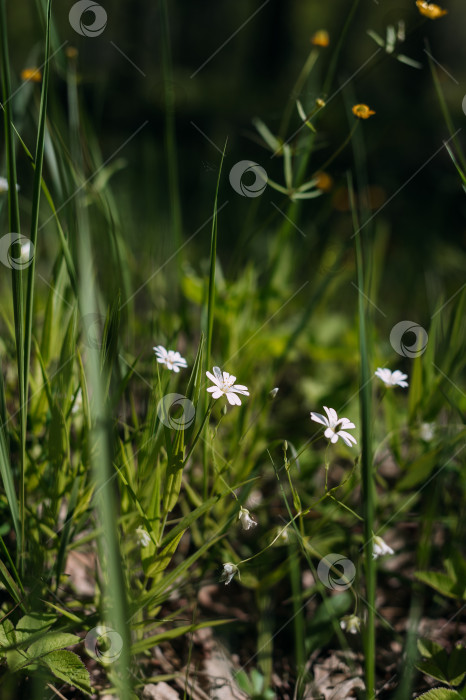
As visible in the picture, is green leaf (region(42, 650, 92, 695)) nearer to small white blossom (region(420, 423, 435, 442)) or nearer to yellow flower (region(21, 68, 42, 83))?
small white blossom (region(420, 423, 435, 442))

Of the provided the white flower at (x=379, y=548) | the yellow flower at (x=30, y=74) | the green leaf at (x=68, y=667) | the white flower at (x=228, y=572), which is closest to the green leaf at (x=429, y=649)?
the white flower at (x=379, y=548)

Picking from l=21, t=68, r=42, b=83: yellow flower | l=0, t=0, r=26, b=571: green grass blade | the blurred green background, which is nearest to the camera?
l=0, t=0, r=26, b=571: green grass blade

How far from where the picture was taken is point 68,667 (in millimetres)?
590

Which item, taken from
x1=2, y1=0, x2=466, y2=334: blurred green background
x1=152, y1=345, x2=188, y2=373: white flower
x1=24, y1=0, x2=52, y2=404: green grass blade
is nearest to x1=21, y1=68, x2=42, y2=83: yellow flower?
x1=2, y1=0, x2=466, y2=334: blurred green background

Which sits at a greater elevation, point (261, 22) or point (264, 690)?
point (261, 22)

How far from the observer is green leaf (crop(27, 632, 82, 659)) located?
593mm

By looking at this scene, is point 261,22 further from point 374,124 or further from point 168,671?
point 168,671

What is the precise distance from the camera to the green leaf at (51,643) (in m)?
0.59

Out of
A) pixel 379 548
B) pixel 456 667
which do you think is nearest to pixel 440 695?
pixel 456 667

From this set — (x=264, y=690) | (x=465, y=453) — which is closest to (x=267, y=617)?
(x=264, y=690)

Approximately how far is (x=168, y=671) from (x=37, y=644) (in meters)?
0.21

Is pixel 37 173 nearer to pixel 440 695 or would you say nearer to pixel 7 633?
pixel 7 633

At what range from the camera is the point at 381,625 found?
86cm

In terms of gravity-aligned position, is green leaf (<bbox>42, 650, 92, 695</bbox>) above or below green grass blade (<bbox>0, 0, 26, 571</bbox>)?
below
